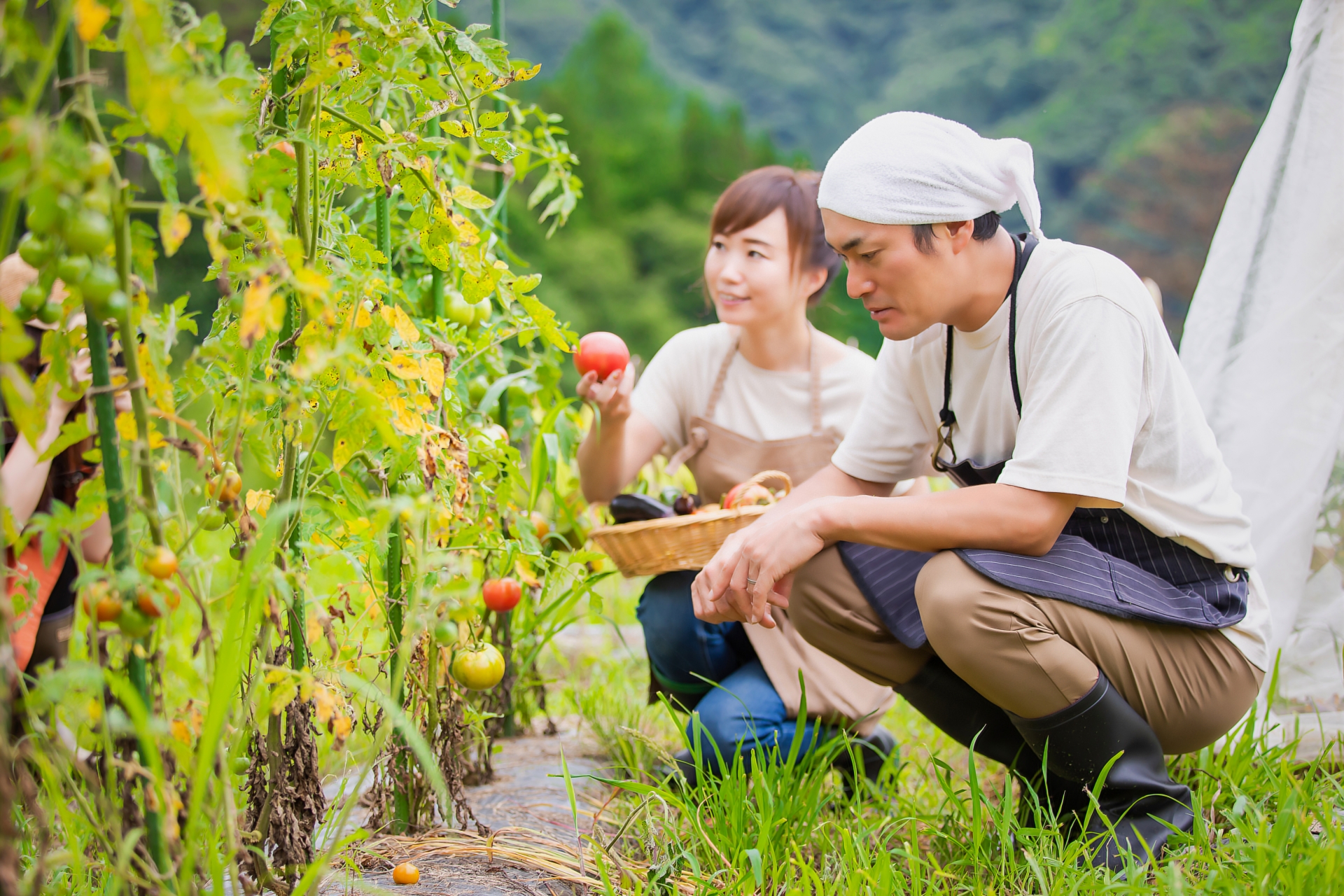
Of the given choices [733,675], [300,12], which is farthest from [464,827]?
[300,12]

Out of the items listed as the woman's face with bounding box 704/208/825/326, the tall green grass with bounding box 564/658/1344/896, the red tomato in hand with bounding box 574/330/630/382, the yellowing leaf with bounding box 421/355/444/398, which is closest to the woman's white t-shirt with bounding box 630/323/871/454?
the woman's face with bounding box 704/208/825/326

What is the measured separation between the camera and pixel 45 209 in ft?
2.28

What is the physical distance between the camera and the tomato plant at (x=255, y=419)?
75 cm

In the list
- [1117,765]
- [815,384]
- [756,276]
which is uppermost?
[756,276]

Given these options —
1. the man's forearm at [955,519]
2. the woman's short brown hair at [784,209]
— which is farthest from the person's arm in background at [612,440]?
the man's forearm at [955,519]

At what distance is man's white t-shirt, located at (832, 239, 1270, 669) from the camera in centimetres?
129

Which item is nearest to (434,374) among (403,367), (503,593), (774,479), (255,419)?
(403,367)

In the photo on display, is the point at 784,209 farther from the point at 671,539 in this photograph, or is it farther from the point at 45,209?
the point at 45,209

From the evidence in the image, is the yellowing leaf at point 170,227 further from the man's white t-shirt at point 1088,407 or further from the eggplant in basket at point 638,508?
the eggplant in basket at point 638,508

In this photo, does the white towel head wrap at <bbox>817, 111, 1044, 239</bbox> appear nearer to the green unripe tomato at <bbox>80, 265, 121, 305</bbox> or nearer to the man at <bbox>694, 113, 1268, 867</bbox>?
the man at <bbox>694, 113, 1268, 867</bbox>

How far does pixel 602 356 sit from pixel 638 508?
0.97ft

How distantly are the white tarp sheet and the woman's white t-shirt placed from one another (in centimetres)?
77

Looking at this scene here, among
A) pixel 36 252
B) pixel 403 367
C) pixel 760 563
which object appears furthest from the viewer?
pixel 760 563

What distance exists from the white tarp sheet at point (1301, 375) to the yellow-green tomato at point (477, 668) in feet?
4.77
